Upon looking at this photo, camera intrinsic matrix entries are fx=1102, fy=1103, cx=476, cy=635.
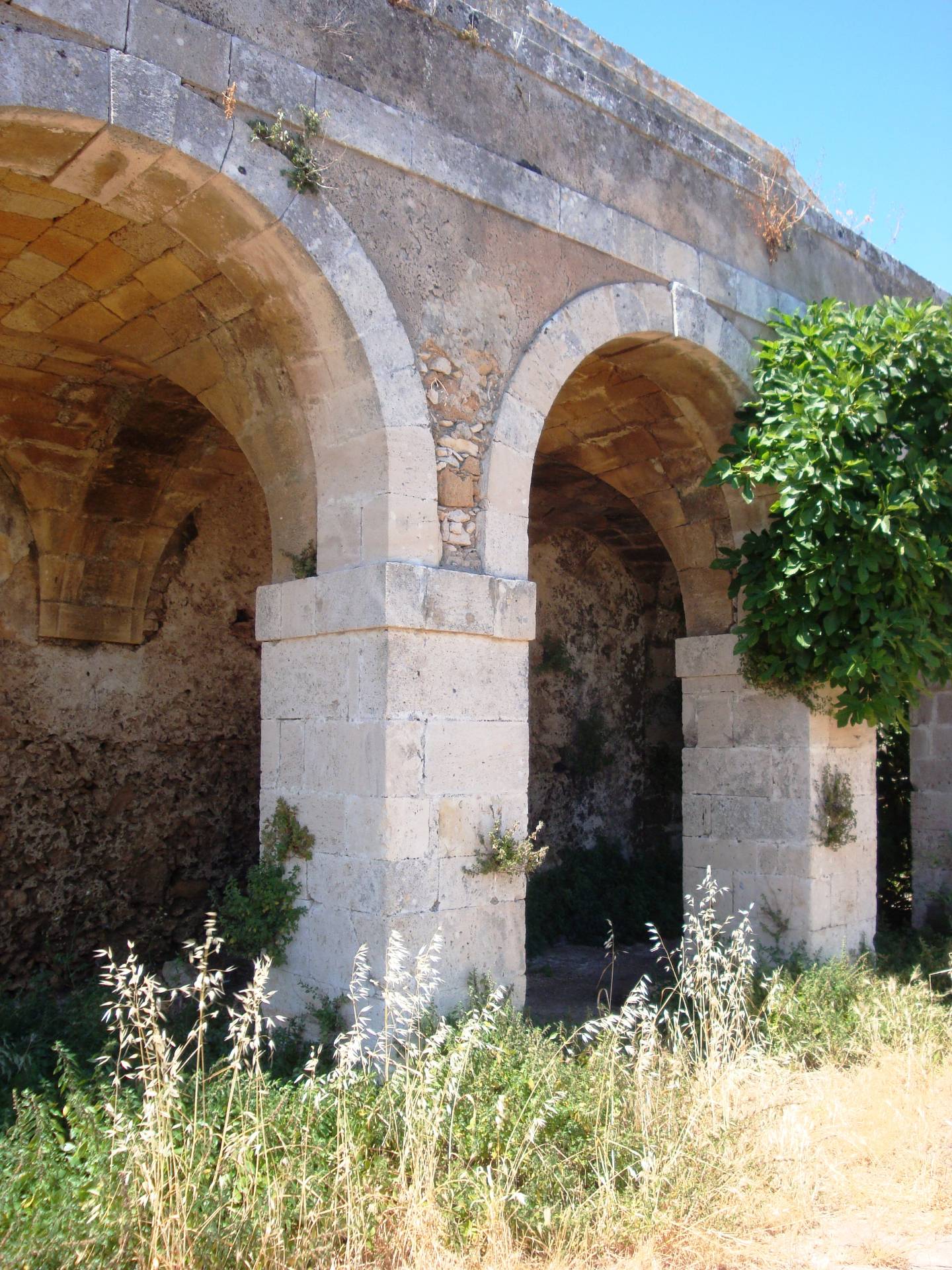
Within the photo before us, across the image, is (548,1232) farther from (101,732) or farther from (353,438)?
(101,732)

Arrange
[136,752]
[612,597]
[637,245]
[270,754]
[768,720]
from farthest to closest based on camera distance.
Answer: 1. [612,597]
2. [136,752]
3. [768,720]
4. [637,245]
5. [270,754]

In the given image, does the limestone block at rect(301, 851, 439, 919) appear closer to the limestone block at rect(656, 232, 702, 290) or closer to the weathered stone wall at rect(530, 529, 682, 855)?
the limestone block at rect(656, 232, 702, 290)

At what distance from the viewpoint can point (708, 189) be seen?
5.91m

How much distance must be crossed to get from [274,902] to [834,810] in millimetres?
3163

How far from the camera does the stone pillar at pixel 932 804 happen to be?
26.1 ft

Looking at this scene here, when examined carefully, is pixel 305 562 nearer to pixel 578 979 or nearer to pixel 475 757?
pixel 475 757

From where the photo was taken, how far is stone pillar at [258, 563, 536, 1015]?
13.4ft

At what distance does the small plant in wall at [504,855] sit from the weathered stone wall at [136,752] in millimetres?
3075

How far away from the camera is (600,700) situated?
30.9 ft

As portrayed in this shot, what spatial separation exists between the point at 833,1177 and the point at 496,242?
150 inches

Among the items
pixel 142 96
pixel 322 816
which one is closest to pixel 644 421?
pixel 322 816

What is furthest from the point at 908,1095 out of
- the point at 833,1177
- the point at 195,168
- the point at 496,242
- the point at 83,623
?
the point at 83,623

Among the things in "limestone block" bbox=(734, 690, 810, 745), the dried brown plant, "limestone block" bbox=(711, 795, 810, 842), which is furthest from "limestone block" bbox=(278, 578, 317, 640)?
the dried brown plant

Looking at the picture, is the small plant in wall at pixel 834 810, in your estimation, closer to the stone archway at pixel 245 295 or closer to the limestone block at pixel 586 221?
the stone archway at pixel 245 295
